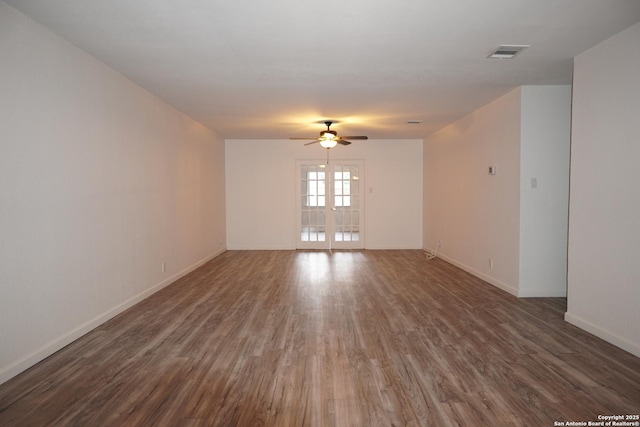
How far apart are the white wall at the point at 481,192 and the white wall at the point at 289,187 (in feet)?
3.04

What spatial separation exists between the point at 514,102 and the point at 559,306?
2.55 m

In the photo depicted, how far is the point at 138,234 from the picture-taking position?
4.56 m

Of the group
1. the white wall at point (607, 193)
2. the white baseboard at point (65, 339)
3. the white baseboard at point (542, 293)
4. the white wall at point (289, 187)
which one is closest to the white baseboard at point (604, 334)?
the white wall at point (607, 193)

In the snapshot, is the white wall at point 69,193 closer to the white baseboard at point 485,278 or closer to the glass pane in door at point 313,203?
the glass pane in door at point 313,203

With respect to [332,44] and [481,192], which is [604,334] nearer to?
[481,192]

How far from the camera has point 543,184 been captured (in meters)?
4.73

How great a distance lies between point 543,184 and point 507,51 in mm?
1939

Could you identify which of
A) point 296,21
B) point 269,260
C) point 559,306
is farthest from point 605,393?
point 269,260

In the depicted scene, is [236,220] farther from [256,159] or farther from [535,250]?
[535,250]

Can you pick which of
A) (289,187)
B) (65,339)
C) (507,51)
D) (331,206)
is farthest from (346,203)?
(65,339)

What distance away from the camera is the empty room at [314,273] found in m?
2.47

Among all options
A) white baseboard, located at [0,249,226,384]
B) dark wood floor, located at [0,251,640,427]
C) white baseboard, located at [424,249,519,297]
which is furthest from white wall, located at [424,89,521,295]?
white baseboard, located at [0,249,226,384]

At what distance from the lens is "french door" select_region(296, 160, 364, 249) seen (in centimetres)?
912

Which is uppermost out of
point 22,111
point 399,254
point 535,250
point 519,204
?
point 22,111
